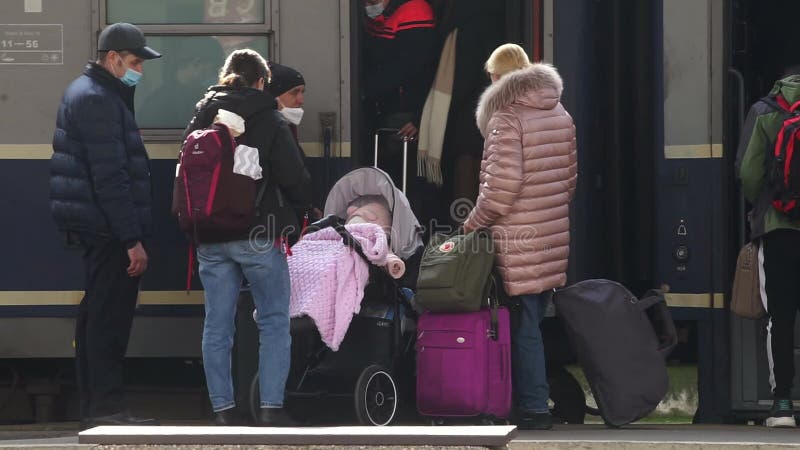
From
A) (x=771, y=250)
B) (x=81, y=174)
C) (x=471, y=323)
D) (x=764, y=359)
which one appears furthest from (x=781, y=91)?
(x=81, y=174)

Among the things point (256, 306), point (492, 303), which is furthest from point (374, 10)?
point (256, 306)

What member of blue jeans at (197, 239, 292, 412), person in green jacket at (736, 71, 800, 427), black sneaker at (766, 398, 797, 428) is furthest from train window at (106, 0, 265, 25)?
black sneaker at (766, 398, 797, 428)

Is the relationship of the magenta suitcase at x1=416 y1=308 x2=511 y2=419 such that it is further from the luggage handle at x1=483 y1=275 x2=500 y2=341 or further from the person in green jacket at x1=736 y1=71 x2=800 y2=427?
the person in green jacket at x1=736 y1=71 x2=800 y2=427

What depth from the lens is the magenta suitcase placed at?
727 cm

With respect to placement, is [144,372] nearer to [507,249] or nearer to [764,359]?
[507,249]

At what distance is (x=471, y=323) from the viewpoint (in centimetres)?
730

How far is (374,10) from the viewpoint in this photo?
340 inches

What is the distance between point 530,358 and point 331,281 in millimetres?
943

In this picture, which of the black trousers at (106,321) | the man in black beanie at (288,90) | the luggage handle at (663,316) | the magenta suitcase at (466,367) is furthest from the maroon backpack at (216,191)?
the luggage handle at (663,316)

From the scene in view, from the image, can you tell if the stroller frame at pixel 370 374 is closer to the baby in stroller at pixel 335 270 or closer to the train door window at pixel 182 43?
the baby in stroller at pixel 335 270

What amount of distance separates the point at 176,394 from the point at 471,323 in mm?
2100

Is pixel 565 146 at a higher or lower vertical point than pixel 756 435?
higher

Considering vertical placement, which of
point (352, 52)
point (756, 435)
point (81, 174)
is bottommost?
point (756, 435)

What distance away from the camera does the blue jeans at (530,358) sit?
7.42m
